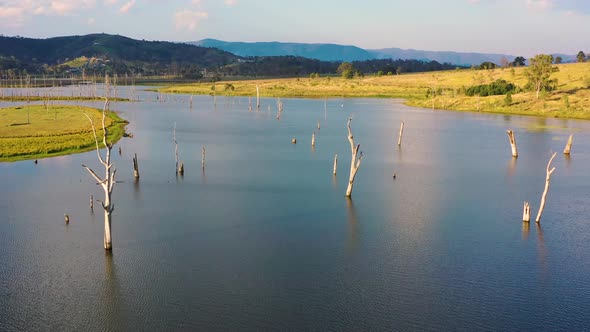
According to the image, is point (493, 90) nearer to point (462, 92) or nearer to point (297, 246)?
point (462, 92)

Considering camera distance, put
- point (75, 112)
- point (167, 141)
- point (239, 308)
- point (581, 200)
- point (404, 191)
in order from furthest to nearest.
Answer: point (75, 112), point (167, 141), point (404, 191), point (581, 200), point (239, 308)

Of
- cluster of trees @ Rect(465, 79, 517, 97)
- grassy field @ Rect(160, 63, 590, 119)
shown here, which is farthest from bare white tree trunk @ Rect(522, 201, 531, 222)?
cluster of trees @ Rect(465, 79, 517, 97)

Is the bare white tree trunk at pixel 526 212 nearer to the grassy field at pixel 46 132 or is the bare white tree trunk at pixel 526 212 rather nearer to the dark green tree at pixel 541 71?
the grassy field at pixel 46 132

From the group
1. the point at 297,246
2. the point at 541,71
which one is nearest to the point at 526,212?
the point at 297,246

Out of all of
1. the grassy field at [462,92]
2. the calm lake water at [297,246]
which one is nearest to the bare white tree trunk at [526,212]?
the calm lake water at [297,246]

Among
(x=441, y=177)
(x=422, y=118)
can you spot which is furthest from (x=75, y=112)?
(x=441, y=177)

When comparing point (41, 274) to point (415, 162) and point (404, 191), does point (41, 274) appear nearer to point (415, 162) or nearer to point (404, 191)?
point (404, 191)
